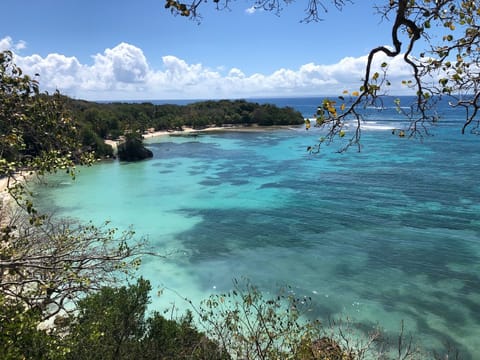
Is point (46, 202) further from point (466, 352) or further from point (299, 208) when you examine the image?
point (466, 352)

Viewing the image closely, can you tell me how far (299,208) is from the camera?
32000 mm

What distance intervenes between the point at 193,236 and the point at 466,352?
1717 centimetres

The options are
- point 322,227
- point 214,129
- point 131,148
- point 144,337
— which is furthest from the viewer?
point 214,129

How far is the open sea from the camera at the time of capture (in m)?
17.3

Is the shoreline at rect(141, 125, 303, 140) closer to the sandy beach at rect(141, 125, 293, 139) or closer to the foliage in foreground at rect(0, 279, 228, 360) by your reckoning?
the sandy beach at rect(141, 125, 293, 139)

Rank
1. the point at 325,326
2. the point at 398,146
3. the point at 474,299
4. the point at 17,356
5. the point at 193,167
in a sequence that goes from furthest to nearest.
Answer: the point at 398,146 < the point at 193,167 < the point at 474,299 < the point at 325,326 < the point at 17,356

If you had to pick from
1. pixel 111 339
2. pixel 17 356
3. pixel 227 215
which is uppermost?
pixel 17 356

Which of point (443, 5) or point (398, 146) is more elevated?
point (443, 5)

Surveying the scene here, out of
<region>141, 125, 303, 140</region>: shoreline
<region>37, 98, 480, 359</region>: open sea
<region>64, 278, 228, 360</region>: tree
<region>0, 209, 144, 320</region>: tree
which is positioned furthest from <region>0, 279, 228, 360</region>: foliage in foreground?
<region>141, 125, 303, 140</region>: shoreline

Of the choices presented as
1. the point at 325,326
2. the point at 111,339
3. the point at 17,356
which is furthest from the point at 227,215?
the point at 17,356

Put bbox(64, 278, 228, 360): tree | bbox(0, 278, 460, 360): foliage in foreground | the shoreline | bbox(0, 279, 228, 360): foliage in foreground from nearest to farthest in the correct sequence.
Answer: bbox(0, 279, 228, 360): foliage in foreground, bbox(0, 278, 460, 360): foliage in foreground, bbox(64, 278, 228, 360): tree, the shoreline

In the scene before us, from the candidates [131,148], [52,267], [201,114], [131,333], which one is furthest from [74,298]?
[201,114]

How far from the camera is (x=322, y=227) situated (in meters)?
27.1

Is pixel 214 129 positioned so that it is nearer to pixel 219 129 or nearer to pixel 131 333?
pixel 219 129
